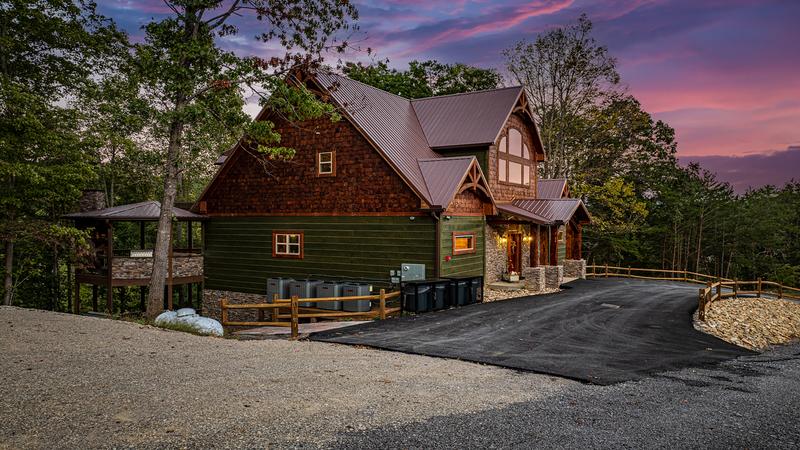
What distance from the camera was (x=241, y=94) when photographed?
613 inches

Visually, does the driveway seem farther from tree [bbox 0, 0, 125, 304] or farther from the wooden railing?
tree [bbox 0, 0, 125, 304]

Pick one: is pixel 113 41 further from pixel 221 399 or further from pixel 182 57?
pixel 221 399

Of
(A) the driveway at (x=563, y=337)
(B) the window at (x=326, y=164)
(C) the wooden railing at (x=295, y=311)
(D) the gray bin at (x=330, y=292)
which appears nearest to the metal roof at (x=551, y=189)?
(A) the driveway at (x=563, y=337)

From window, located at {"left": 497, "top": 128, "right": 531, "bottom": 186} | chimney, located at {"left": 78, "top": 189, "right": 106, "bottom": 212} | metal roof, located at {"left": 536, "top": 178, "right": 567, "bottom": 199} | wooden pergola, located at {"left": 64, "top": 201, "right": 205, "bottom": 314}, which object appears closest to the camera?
wooden pergola, located at {"left": 64, "top": 201, "right": 205, "bottom": 314}

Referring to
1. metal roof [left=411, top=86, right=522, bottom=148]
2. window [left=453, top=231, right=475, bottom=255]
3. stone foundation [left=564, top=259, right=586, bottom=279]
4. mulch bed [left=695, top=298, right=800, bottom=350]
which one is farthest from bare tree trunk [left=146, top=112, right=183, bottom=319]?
stone foundation [left=564, top=259, right=586, bottom=279]

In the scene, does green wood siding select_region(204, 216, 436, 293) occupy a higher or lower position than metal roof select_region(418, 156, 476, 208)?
lower

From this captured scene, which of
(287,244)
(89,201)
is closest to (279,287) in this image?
(287,244)

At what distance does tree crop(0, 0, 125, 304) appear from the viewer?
15594 mm

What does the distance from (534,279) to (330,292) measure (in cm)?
909

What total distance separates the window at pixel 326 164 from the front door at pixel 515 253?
30.6 feet

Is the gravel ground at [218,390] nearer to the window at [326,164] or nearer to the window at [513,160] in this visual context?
the window at [326,164]

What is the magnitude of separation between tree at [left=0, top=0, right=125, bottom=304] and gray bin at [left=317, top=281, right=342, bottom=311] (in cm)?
887

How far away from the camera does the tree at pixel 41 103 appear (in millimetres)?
15594

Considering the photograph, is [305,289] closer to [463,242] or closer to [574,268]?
[463,242]
